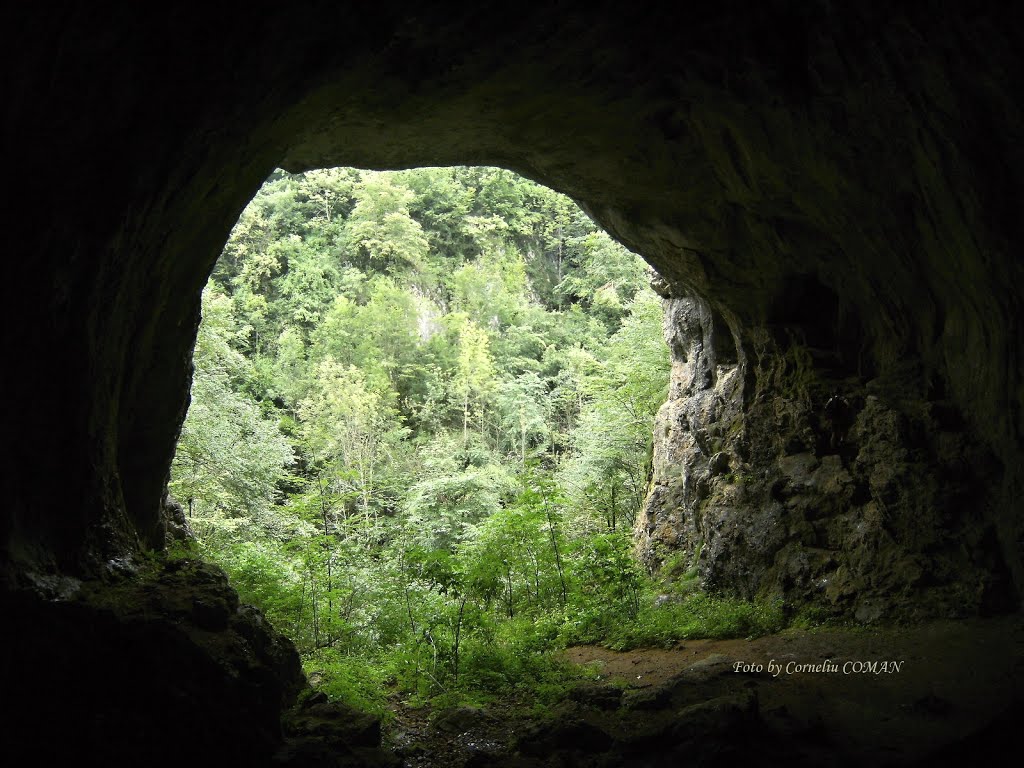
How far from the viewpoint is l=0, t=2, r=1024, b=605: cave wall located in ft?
13.2

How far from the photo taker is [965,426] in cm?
793

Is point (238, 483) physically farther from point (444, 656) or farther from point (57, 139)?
point (57, 139)

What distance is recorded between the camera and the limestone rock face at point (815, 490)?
7887 mm

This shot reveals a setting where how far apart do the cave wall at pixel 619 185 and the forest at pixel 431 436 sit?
2625 millimetres

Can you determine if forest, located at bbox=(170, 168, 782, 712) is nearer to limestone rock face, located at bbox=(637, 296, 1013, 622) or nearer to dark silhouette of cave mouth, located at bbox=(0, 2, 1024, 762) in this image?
limestone rock face, located at bbox=(637, 296, 1013, 622)

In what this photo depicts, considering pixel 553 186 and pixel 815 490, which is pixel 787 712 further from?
pixel 553 186

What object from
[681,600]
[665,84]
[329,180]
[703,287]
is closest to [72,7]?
[665,84]

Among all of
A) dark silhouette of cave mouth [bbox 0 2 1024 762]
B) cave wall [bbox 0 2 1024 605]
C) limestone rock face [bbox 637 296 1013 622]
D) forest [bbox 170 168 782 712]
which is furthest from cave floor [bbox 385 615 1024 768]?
cave wall [bbox 0 2 1024 605]

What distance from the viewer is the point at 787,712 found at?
18.3ft

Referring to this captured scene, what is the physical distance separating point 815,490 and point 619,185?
5.34 meters

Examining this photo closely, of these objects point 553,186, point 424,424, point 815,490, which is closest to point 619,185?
point 553,186

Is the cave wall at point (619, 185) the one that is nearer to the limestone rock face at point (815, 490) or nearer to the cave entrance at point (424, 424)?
the limestone rock face at point (815, 490)

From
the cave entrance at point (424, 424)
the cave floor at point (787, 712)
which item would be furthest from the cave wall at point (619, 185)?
the cave entrance at point (424, 424)

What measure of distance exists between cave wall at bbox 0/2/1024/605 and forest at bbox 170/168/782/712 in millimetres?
2625
